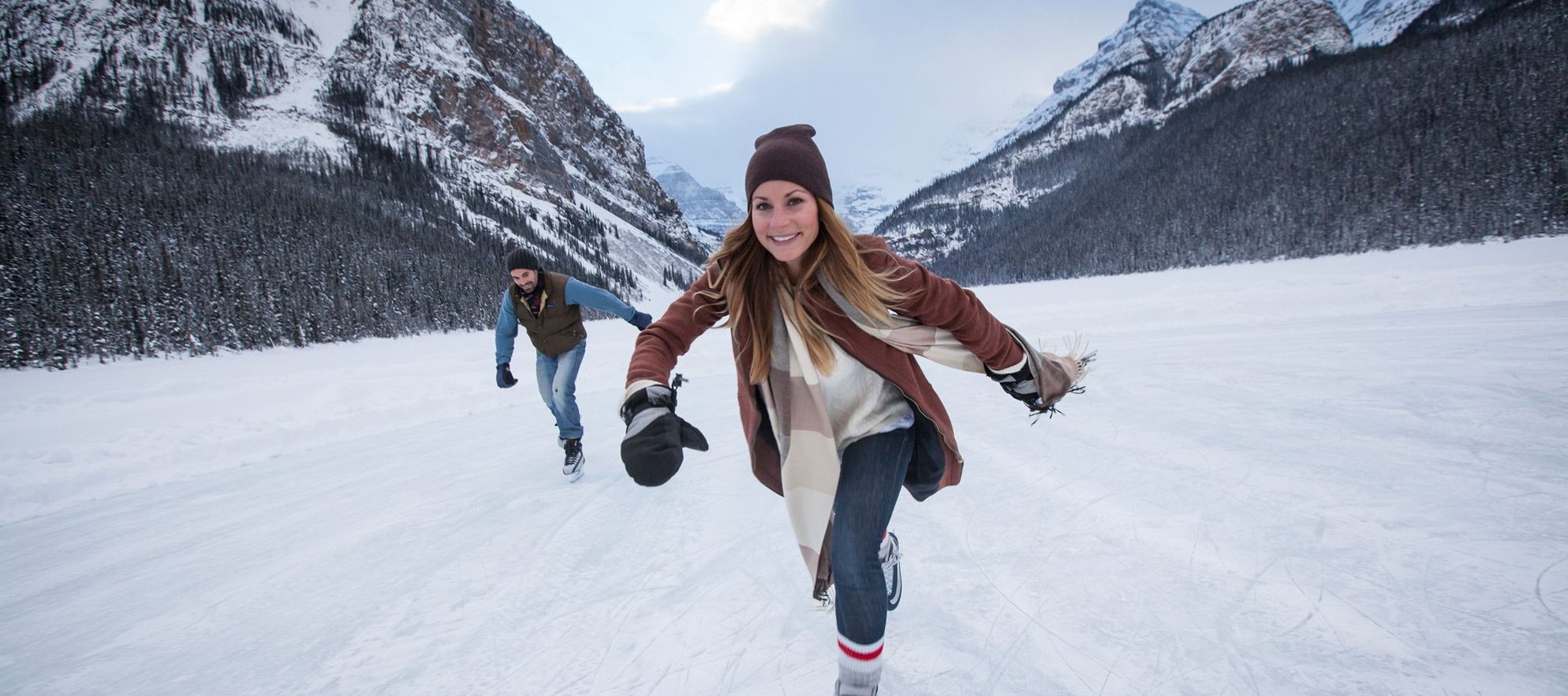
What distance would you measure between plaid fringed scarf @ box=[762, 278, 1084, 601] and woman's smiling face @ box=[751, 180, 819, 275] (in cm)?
16

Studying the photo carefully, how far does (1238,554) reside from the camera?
2.36m

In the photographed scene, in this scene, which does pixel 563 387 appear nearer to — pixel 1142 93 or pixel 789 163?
pixel 789 163

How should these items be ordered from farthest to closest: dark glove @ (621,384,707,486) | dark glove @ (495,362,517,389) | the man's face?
dark glove @ (495,362,517,389), the man's face, dark glove @ (621,384,707,486)

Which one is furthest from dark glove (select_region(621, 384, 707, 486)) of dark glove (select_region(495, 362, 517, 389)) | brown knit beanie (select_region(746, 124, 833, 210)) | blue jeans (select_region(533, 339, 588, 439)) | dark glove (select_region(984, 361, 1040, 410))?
dark glove (select_region(495, 362, 517, 389))

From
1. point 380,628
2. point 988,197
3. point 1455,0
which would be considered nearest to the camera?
point 380,628

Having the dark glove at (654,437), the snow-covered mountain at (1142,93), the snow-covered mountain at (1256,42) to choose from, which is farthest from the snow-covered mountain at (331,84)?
the snow-covered mountain at (1256,42)

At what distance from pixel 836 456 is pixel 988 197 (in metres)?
156

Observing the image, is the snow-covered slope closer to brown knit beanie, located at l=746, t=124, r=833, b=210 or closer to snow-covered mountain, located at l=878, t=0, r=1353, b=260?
brown knit beanie, located at l=746, t=124, r=833, b=210

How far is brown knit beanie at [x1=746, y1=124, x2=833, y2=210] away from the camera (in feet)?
5.02

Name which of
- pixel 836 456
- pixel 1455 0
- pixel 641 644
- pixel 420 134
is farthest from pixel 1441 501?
pixel 1455 0

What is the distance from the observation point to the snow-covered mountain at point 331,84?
276 feet

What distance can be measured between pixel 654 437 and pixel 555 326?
3.41 meters

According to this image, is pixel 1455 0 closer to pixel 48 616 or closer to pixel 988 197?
pixel 988 197

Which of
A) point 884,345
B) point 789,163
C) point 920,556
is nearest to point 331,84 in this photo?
point 789,163
